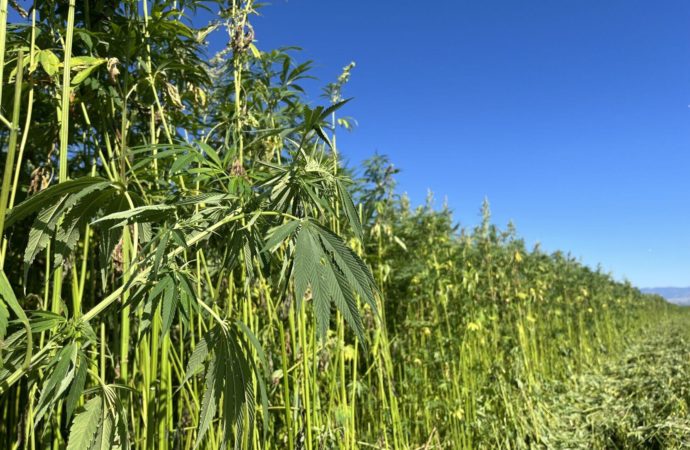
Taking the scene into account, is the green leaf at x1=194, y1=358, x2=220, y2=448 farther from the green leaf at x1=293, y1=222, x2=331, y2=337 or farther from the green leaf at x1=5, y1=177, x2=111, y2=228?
the green leaf at x1=5, y1=177, x2=111, y2=228

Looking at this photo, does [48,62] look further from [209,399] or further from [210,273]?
[210,273]

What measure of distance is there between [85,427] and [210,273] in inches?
53.8

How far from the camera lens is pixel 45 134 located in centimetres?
123

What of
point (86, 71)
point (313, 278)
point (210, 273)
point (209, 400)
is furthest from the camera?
point (210, 273)

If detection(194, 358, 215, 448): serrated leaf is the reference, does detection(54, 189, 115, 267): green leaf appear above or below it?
above

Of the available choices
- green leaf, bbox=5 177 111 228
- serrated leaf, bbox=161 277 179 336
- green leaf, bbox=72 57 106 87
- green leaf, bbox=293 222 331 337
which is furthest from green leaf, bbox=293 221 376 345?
green leaf, bbox=72 57 106 87

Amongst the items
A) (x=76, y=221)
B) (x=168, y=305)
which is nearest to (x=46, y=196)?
(x=76, y=221)

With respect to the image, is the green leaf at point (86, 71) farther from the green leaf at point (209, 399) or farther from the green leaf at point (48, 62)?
the green leaf at point (209, 399)

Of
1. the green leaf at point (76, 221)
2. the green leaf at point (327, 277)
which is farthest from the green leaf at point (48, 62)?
the green leaf at point (327, 277)

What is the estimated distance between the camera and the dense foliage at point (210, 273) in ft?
2.24

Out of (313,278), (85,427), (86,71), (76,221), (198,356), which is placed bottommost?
(85,427)

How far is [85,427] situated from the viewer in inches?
27.7

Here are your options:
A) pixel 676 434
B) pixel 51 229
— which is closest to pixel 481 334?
pixel 676 434

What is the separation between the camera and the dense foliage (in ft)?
2.24
